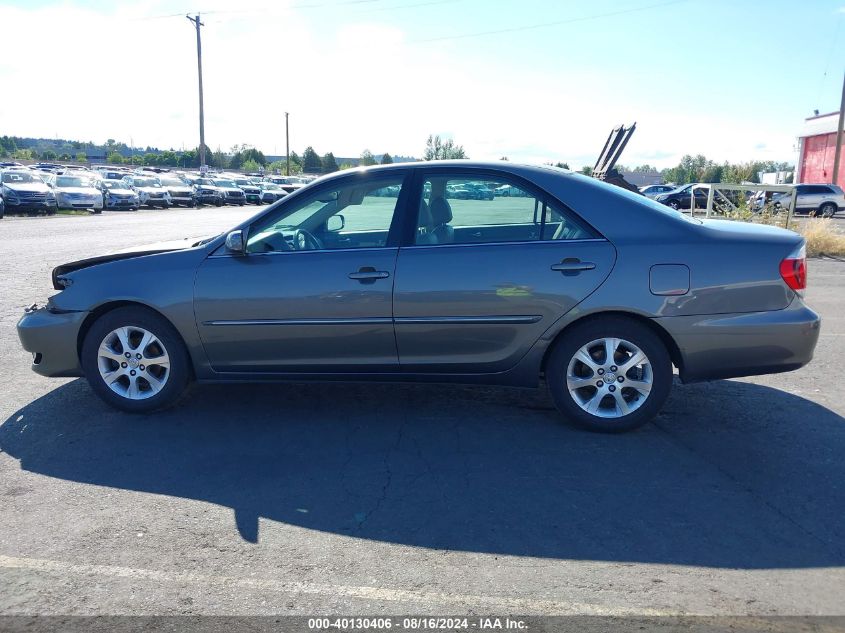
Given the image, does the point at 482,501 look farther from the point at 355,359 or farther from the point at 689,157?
the point at 689,157

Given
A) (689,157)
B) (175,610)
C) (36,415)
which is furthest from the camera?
(689,157)

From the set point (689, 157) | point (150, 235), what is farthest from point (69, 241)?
point (689, 157)

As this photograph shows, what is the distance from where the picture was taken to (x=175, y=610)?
2.91 meters

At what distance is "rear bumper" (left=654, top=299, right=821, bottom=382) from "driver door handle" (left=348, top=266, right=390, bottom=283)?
173 cm

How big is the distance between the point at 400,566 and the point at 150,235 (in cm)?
1866

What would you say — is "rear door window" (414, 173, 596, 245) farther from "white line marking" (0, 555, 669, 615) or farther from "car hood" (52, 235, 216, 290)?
"white line marking" (0, 555, 669, 615)

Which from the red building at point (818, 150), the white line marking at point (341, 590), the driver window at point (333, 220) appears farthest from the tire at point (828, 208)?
the white line marking at point (341, 590)

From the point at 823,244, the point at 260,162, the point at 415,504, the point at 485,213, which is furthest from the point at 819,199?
the point at 260,162

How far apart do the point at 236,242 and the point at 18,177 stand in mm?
29061

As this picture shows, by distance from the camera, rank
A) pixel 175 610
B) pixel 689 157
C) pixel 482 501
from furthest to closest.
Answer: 1. pixel 689 157
2. pixel 482 501
3. pixel 175 610

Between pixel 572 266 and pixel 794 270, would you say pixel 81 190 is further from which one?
pixel 794 270

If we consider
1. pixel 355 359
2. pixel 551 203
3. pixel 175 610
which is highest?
pixel 551 203

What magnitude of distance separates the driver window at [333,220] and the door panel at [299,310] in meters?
0.12

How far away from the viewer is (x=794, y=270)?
460 centimetres
